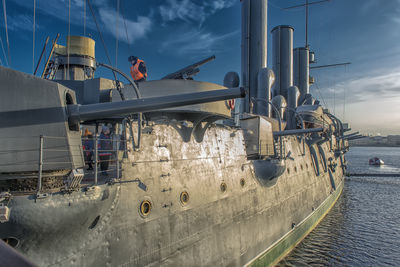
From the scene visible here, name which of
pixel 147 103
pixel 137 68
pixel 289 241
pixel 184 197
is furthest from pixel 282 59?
pixel 147 103

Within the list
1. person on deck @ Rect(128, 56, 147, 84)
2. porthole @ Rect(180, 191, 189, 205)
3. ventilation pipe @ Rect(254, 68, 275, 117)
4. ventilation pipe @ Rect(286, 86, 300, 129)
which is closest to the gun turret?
person on deck @ Rect(128, 56, 147, 84)

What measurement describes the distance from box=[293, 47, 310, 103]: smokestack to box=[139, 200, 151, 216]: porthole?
38969 millimetres

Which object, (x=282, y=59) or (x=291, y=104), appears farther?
(x=282, y=59)

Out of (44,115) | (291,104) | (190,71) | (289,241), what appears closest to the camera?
(44,115)

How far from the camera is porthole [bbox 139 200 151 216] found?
6605 millimetres

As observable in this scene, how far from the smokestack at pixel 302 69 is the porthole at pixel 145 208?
3897 centimetres

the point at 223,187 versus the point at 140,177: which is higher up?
the point at 140,177

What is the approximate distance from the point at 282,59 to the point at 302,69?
1012 centimetres

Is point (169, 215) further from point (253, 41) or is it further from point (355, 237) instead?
point (253, 41)

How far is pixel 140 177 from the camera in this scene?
6797mm

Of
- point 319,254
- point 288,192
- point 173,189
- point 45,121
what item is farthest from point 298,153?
point 45,121

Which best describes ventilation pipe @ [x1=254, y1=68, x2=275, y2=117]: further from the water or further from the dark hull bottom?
the water

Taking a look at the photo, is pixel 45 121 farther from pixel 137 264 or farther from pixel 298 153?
pixel 298 153

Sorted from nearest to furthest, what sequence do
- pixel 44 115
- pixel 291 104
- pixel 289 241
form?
pixel 44 115
pixel 289 241
pixel 291 104
